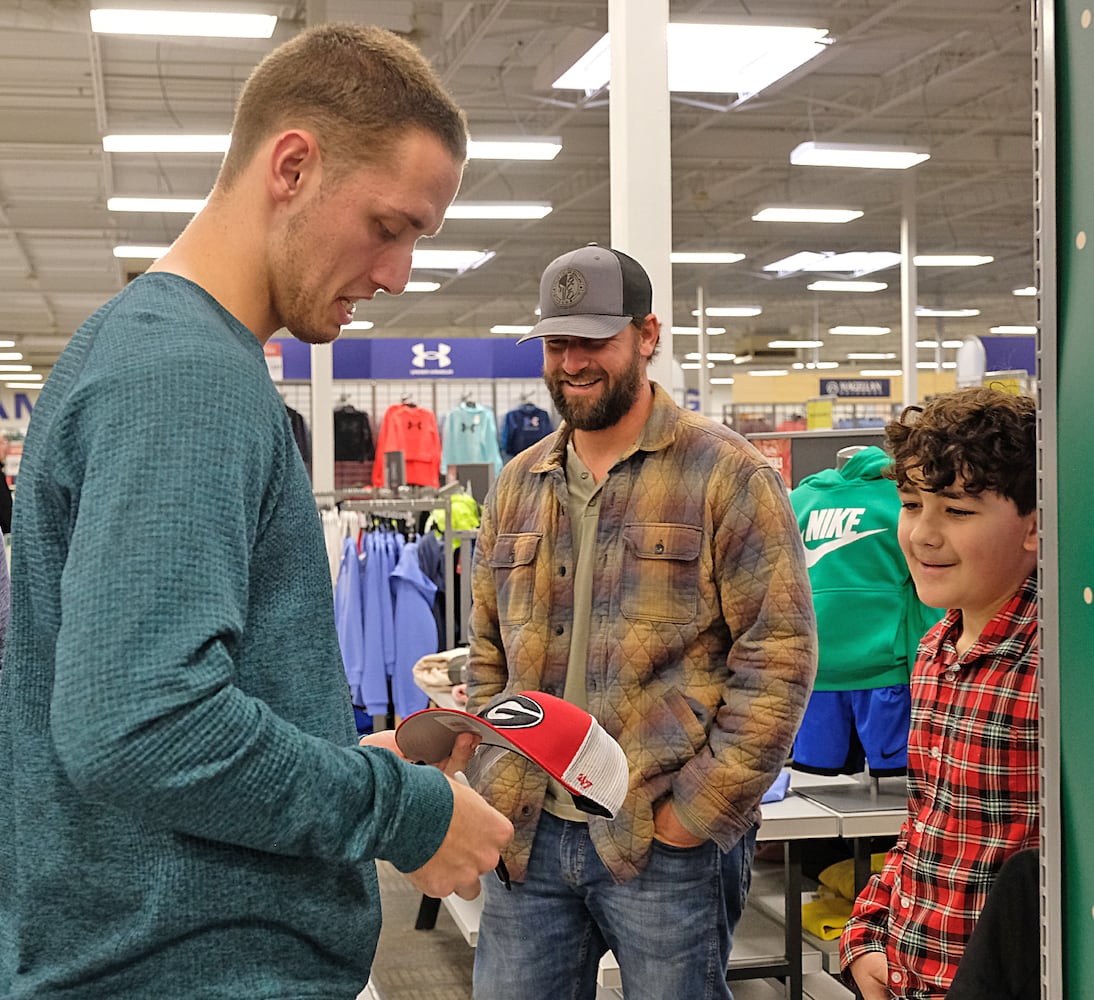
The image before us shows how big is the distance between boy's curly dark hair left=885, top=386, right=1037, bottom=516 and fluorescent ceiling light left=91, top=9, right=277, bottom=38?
5.91 m

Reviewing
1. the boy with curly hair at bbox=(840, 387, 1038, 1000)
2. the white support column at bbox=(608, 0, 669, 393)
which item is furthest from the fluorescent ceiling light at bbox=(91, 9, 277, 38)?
the boy with curly hair at bbox=(840, 387, 1038, 1000)

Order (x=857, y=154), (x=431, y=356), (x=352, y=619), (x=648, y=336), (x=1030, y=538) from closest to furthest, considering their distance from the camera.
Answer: (x=1030, y=538) < (x=648, y=336) < (x=352, y=619) < (x=857, y=154) < (x=431, y=356)

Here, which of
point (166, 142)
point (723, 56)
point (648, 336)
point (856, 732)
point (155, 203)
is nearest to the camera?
point (648, 336)

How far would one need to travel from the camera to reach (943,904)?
173cm

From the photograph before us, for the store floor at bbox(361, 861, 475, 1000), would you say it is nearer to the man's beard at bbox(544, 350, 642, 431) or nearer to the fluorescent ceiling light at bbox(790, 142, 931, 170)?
the man's beard at bbox(544, 350, 642, 431)

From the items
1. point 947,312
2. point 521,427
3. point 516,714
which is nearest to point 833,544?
point 516,714

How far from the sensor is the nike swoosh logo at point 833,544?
344cm

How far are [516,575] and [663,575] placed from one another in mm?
312

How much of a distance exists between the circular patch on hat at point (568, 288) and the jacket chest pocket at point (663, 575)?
0.48 m

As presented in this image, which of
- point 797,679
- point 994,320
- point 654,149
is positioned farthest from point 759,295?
point 797,679

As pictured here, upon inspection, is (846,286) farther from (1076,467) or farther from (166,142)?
(1076,467)

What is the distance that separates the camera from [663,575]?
7.65ft

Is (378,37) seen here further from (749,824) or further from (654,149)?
(654,149)

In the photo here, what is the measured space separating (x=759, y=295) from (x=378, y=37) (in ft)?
75.6
